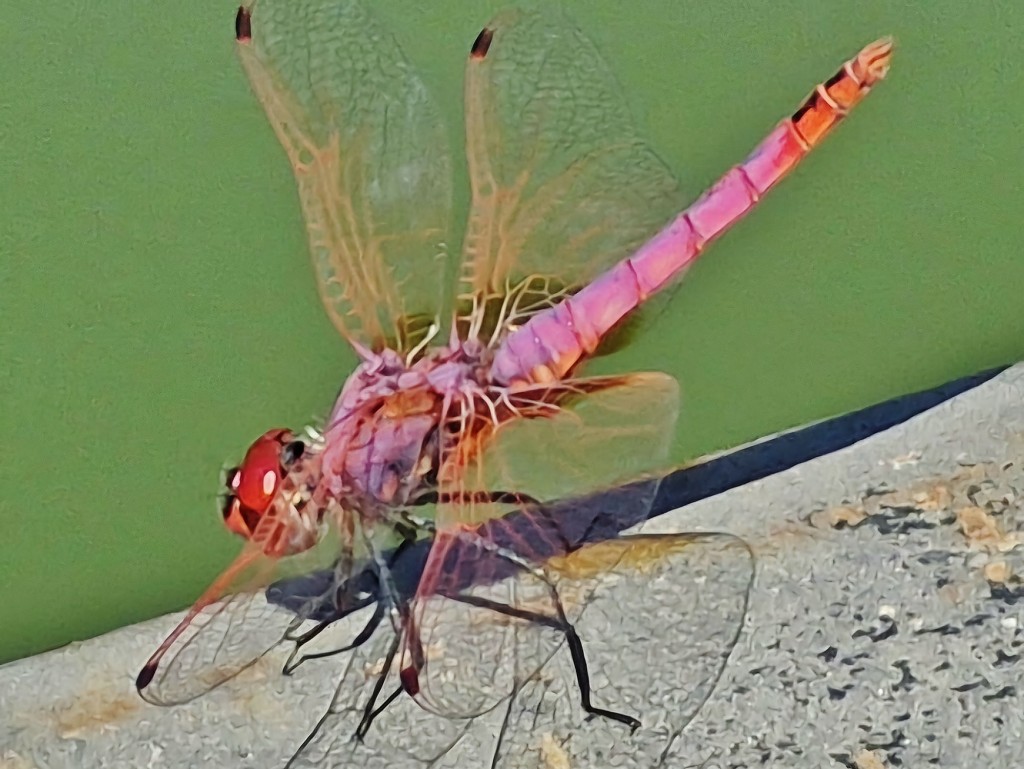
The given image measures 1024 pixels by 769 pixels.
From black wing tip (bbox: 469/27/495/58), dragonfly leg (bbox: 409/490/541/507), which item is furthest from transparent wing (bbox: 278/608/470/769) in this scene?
A: black wing tip (bbox: 469/27/495/58)

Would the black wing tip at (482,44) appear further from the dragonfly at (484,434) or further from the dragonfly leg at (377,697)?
the dragonfly leg at (377,697)

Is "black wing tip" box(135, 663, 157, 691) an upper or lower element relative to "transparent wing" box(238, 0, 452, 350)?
lower

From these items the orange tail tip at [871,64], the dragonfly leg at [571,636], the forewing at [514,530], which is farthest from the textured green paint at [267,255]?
the dragonfly leg at [571,636]

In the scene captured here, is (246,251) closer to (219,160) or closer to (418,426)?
(219,160)

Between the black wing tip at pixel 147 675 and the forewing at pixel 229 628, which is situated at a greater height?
the forewing at pixel 229 628

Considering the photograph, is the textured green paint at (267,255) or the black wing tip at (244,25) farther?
the textured green paint at (267,255)

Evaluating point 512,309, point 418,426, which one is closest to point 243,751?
point 418,426

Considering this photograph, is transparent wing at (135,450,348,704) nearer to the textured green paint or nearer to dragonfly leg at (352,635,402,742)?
dragonfly leg at (352,635,402,742)
